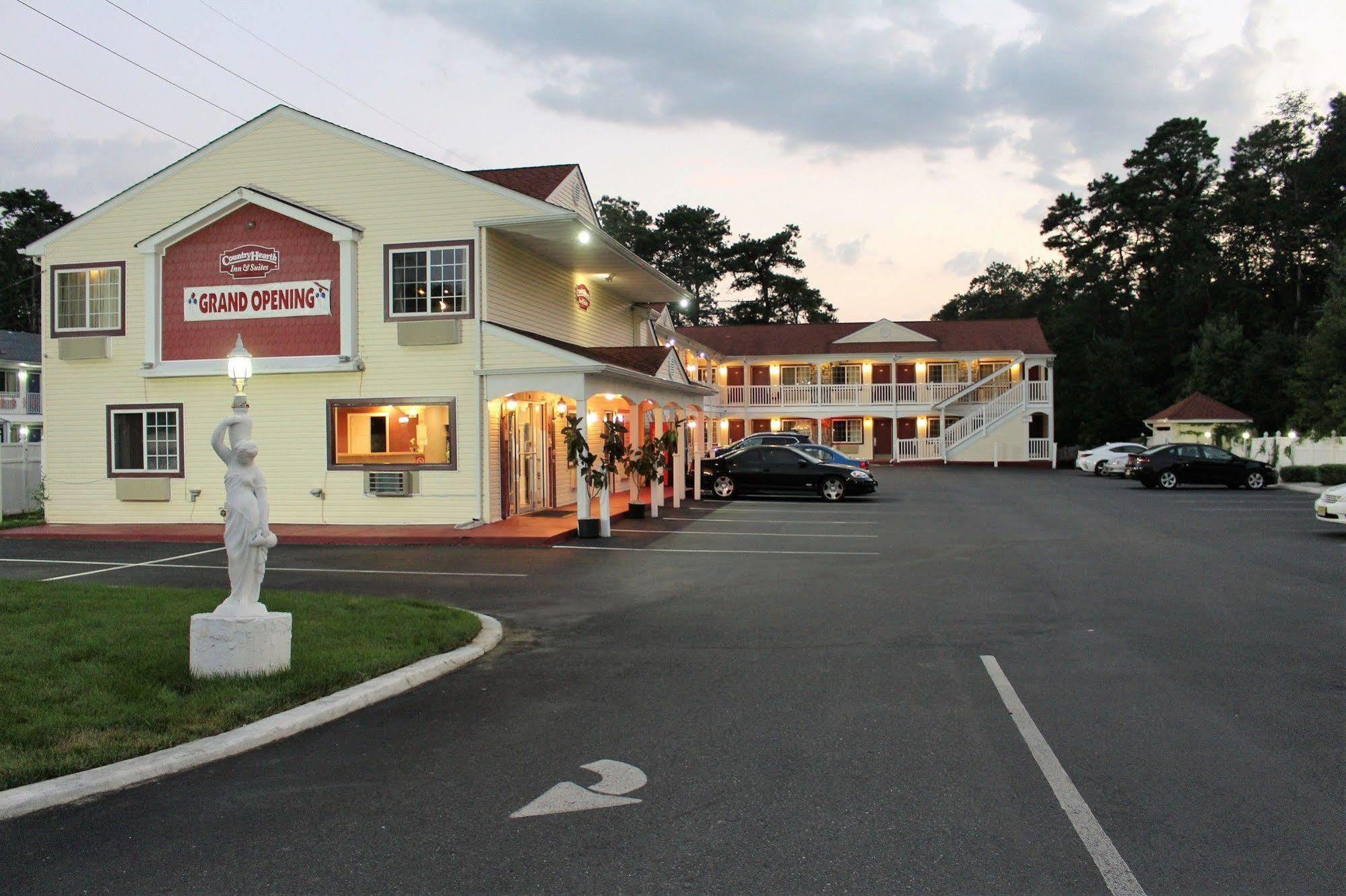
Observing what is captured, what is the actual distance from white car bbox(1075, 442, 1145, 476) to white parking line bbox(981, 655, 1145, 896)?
3758 centimetres

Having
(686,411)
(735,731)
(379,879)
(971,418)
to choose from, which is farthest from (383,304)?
(971,418)

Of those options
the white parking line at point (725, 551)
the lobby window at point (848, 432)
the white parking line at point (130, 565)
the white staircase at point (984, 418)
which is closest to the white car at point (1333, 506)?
the white parking line at point (725, 551)

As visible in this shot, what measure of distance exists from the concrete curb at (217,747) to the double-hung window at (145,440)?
15556 mm

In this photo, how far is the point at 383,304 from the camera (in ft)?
66.7

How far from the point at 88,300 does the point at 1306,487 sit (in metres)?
34.8

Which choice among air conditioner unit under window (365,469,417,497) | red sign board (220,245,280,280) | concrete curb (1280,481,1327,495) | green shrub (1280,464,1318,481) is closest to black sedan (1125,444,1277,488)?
concrete curb (1280,481,1327,495)

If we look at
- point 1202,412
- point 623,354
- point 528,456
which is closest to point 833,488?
point 623,354

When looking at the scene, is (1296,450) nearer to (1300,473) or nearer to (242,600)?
(1300,473)

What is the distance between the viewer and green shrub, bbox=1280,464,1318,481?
33844 millimetres

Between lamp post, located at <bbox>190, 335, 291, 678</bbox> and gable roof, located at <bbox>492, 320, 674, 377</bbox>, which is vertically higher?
gable roof, located at <bbox>492, 320, 674, 377</bbox>

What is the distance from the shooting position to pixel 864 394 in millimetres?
52625

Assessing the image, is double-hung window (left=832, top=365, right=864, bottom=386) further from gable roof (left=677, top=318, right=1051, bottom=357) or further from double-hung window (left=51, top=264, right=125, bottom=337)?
double-hung window (left=51, top=264, right=125, bottom=337)

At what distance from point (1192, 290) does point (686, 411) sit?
43821 millimetres

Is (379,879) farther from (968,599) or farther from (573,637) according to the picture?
A: (968,599)
